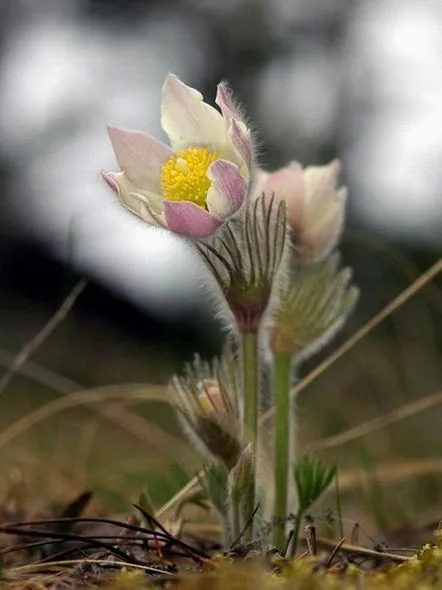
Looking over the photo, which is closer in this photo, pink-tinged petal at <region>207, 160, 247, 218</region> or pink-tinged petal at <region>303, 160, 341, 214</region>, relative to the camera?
pink-tinged petal at <region>207, 160, 247, 218</region>

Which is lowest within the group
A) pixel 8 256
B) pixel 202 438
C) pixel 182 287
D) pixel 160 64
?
pixel 202 438

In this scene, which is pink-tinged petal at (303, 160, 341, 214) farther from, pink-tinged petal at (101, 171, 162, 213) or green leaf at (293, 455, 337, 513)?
green leaf at (293, 455, 337, 513)

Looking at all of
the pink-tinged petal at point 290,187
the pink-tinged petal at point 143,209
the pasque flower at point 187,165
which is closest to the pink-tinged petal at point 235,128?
the pasque flower at point 187,165

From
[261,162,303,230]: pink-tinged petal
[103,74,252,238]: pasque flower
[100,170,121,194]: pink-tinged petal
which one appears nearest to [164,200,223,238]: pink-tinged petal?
[103,74,252,238]: pasque flower

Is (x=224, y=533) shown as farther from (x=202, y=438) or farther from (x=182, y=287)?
(x=182, y=287)

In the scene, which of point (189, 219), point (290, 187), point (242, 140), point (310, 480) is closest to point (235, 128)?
point (242, 140)

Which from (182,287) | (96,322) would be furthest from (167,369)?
(96,322)

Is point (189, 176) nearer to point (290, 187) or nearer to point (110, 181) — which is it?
point (110, 181)
